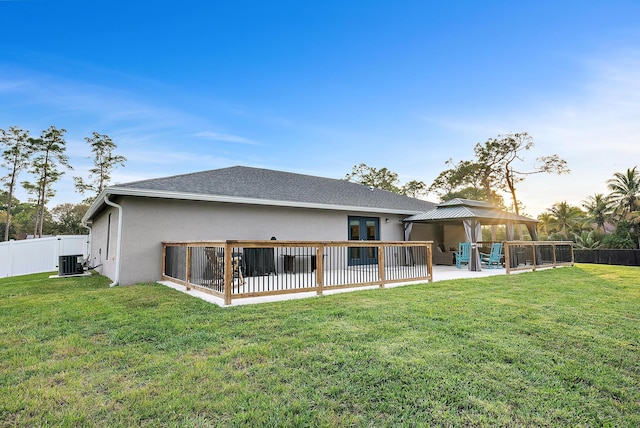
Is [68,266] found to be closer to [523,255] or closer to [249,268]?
[249,268]

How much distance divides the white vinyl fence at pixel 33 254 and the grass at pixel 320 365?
360 inches

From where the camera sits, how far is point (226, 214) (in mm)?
9203

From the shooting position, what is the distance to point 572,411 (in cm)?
214

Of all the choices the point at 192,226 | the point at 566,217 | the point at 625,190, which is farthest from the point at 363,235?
the point at 566,217

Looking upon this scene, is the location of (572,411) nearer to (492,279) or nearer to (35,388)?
(35,388)

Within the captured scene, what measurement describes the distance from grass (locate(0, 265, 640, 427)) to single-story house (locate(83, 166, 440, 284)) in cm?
314

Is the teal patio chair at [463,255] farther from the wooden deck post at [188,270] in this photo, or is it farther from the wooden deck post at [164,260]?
the wooden deck post at [164,260]

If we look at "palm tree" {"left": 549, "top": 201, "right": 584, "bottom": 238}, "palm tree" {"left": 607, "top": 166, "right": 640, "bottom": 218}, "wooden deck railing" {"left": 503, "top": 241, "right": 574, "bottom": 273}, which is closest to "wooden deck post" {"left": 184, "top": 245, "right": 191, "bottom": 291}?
"wooden deck railing" {"left": 503, "top": 241, "right": 574, "bottom": 273}

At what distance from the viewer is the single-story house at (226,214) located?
7875 mm

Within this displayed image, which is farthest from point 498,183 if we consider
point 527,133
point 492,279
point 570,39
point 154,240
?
point 154,240

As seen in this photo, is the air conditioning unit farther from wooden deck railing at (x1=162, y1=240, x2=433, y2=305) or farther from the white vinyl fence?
wooden deck railing at (x1=162, y1=240, x2=433, y2=305)

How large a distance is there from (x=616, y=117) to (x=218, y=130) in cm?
1540

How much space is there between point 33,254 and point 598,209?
37085 millimetres

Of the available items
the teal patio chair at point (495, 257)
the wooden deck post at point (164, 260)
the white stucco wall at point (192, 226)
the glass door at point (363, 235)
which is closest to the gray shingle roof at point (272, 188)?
the white stucco wall at point (192, 226)
